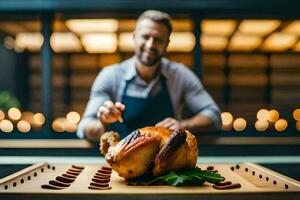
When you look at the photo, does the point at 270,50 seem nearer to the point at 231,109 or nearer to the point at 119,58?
the point at 231,109

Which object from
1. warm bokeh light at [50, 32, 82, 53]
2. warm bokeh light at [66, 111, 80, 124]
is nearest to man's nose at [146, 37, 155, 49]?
warm bokeh light at [50, 32, 82, 53]

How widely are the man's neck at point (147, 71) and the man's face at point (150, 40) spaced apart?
0.56ft

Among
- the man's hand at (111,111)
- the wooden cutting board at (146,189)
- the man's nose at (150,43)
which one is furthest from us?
the man's nose at (150,43)

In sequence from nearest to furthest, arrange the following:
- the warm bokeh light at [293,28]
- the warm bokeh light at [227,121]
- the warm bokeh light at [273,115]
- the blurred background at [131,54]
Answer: the blurred background at [131,54] < the warm bokeh light at [293,28] < the warm bokeh light at [227,121] < the warm bokeh light at [273,115]

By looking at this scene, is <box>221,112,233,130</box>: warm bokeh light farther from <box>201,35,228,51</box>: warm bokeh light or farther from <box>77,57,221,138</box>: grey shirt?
<box>77,57,221,138</box>: grey shirt

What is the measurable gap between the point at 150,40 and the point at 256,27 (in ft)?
10.3

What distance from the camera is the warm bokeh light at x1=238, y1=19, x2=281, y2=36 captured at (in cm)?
558

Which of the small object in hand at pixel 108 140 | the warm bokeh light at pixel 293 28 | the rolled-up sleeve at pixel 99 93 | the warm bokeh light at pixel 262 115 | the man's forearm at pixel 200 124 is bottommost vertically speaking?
the small object in hand at pixel 108 140

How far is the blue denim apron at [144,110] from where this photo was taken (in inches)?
131

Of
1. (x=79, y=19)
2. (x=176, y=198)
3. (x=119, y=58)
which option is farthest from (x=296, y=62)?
(x=176, y=198)

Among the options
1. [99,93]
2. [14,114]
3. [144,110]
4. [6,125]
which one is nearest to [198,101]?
[144,110]

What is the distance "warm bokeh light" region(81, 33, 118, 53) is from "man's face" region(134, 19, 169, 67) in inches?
119

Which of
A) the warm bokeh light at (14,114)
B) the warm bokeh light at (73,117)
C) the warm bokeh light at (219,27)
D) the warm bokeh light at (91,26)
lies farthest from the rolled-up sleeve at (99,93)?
the warm bokeh light at (73,117)

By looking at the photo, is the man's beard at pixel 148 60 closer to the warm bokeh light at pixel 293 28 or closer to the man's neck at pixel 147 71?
the man's neck at pixel 147 71
